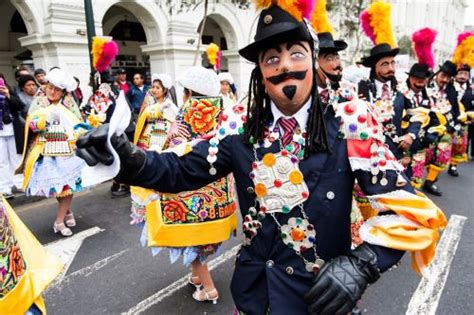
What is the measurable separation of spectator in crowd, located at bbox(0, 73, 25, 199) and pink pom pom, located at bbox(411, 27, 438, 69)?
592 centimetres

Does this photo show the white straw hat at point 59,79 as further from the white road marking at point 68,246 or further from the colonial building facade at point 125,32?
the colonial building facade at point 125,32

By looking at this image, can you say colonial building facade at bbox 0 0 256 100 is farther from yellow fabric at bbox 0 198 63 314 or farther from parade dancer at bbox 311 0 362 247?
yellow fabric at bbox 0 198 63 314

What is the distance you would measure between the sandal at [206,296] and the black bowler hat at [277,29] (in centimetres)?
226

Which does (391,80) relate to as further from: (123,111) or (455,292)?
(123,111)

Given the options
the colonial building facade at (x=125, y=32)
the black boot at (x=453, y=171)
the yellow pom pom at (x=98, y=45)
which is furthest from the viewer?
the colonial building facade at (x=125, y=32)

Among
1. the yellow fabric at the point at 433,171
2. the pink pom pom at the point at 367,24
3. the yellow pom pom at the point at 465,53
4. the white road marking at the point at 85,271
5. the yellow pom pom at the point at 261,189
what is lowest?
the white road marking at the point at 85,271

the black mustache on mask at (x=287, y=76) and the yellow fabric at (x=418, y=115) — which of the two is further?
the yellow fabric at (x=418, y=115)

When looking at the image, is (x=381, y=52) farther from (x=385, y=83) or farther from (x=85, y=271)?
(x=85, y=271)

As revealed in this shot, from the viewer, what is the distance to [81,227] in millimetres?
4758

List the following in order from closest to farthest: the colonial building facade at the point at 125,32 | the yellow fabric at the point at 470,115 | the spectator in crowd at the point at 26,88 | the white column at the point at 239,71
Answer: the spectator in crowd at the point at 26,88 < the yellow fabric at the point at 470,115 < the colonial building facade at the point at 125,32 < the white column at the point at 239,71

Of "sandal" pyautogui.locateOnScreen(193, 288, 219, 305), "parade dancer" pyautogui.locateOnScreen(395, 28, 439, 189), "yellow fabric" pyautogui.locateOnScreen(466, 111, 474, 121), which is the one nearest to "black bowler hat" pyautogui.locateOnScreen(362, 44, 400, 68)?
"parade dancer" pyautogui.locateOnScreen(395, 28, 439, 189)

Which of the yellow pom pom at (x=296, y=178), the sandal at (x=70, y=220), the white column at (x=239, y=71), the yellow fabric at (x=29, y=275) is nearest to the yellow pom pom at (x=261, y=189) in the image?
the yellow pom pom at (x=296, y=178)

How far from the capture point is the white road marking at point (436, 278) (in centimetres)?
305

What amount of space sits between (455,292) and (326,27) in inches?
97.7
